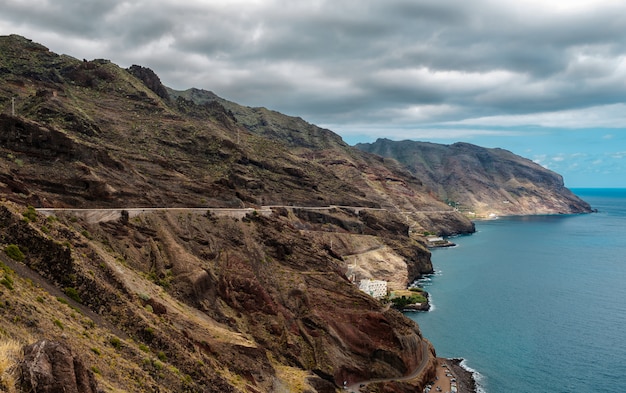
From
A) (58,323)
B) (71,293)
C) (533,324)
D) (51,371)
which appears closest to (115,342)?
(58,323)

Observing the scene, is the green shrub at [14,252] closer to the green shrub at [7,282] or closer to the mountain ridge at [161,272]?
the mountain ridge at [161,272]

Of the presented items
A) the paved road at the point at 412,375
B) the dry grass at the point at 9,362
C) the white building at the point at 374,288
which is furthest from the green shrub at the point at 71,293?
the white building at the point at 374,288

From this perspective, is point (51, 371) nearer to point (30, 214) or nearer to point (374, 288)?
point (30, 214)

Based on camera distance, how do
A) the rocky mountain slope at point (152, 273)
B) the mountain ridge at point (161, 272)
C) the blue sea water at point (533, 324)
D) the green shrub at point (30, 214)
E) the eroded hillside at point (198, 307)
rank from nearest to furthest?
the rocky mountain slope at point (152, 273) → the eroded hillside at point (198, 307) → the mountain ridge at point (161, 272) → the green shrub at point (30, 214) → the blue sea water at point (533, 324)

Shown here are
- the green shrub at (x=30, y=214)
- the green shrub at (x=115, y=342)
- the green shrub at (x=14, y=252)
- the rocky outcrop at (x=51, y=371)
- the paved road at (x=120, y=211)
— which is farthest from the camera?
the paved road at (x=120, y=211)

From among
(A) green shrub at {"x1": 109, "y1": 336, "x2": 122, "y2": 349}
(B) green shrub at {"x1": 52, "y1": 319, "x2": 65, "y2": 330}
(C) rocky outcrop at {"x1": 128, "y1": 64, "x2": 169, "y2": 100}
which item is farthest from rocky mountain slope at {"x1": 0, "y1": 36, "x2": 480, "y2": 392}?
(C) rocky outcrop at {"x1": 128, "y1": 64, "x2": 169, "y2": 100}

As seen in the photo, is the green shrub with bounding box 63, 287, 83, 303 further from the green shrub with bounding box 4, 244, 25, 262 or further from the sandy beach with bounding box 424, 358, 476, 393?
Result: the sandy beach with bounding box 424, 358, 476, 393
